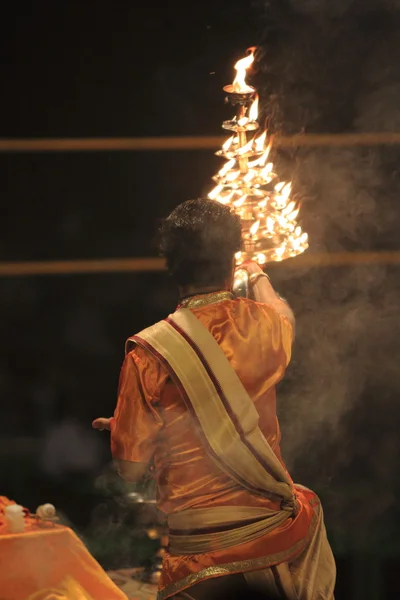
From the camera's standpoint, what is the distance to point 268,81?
349cm

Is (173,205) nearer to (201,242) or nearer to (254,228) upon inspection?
(254,228)

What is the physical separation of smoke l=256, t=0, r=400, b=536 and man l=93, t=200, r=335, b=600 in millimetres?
1624

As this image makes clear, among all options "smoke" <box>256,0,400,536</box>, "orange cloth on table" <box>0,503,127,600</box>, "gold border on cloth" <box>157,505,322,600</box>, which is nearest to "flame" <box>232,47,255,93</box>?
"smoke" <box>256,0,400,536</box>

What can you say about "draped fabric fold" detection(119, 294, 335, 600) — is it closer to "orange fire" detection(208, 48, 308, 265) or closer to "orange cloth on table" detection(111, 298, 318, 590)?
"orange cloth on table" detection(111, 298, 318, 590)

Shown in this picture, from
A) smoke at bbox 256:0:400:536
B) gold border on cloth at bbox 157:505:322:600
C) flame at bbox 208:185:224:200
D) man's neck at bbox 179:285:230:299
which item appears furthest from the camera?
smoke at bbox 256:0:400:536

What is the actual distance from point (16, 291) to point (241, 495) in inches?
107

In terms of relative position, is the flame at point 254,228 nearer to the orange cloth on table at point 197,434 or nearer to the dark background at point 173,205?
the orange cloth on table at point 197,434

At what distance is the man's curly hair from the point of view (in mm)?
1848

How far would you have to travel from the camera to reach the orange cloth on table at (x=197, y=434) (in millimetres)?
1785

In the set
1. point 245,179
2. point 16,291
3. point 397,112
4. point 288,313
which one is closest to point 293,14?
point 397,112

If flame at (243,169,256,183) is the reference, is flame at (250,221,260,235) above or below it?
below

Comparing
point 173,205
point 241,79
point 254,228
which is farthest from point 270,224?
point 173,205

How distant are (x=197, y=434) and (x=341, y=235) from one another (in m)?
2.25

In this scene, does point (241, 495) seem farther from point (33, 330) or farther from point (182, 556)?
point (33, 330)
